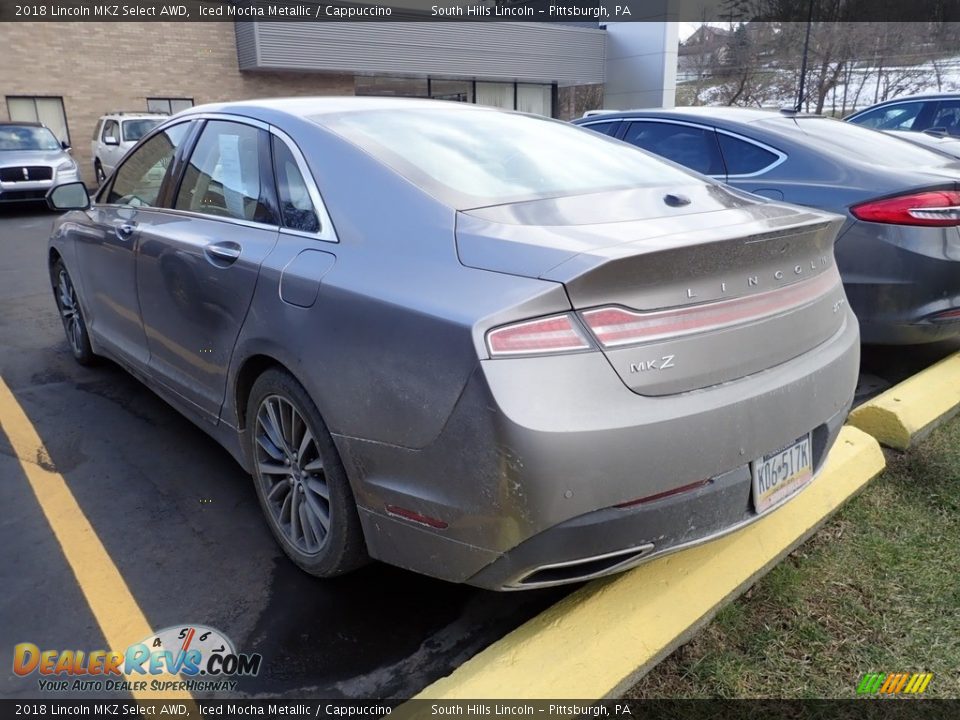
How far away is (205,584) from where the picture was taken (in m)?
2.62

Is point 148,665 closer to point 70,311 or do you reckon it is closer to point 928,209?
point 70,311

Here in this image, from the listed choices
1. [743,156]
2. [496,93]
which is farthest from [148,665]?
[496,93]

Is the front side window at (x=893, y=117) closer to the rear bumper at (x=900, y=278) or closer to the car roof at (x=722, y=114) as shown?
the car roof at (x=722, y=114)

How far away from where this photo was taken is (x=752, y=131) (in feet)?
15.3

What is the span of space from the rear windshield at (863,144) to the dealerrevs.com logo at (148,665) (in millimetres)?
4049

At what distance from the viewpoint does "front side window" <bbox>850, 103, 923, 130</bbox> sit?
29.7ft

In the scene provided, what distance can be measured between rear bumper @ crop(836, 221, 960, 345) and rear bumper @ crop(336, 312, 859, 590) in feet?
7.04

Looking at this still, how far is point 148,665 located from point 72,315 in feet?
10.9

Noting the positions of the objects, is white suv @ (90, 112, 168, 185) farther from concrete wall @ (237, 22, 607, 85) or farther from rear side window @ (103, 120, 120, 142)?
concrete wall @ (237, 22, 607, 85)

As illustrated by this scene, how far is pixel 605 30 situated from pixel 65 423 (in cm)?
2629

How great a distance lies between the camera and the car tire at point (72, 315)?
468cm

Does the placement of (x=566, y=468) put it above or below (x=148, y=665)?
above

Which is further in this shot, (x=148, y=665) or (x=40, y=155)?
(x=40, y=155)

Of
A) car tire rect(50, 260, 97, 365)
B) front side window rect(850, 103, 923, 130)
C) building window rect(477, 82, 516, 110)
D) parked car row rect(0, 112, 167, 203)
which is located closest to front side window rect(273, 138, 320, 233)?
car tire rect(50, 260, 97, 365)
